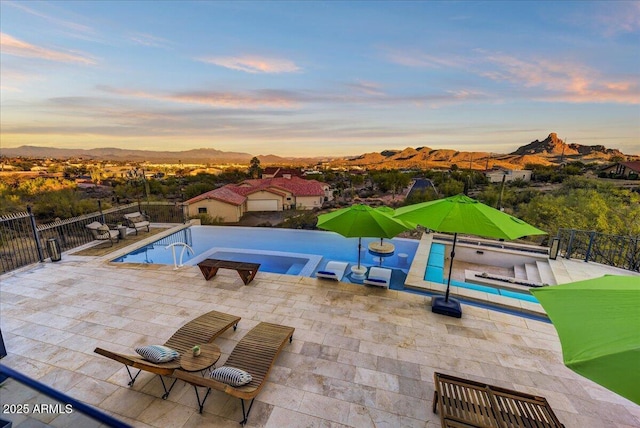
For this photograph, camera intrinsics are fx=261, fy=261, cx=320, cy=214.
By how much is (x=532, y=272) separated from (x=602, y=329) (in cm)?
851

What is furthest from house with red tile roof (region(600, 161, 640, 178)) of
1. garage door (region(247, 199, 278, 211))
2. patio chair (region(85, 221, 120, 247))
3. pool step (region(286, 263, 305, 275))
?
patio chair (region(85, 221, 120, 247))

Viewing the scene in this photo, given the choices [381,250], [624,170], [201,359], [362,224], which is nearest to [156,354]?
[201,359]

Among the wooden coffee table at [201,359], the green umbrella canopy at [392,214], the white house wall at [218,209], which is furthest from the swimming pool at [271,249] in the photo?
the white house wall at [218,209]

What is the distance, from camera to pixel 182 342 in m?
4.01

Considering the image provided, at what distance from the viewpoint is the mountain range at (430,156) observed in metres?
46.3

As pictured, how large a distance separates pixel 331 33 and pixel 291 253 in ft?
41.0

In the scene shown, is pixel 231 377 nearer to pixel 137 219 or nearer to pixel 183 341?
pixel 183 341

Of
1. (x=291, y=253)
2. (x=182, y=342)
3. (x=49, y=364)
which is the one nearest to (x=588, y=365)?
(x=182, y=342)

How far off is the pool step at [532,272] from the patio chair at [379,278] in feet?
16.4

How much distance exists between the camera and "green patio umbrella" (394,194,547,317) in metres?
4.46

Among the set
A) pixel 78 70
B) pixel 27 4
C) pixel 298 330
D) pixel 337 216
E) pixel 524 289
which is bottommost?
pixel 524 289

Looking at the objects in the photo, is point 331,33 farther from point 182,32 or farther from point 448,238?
point 448,238

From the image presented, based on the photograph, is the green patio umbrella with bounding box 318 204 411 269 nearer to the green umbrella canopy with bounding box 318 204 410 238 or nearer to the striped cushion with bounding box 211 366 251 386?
the green umbrella canopy with bounding box 318 204 410 238

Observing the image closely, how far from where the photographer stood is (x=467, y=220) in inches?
183
